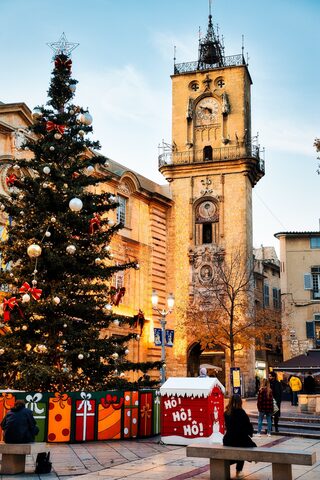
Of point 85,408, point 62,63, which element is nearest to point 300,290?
point 62,63

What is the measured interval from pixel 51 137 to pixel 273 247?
59.5 m

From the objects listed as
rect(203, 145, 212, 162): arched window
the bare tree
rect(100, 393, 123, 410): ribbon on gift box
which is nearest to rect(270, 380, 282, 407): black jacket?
rect(100, 393, 123, 410): ribbon on gift box

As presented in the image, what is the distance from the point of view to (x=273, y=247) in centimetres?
7569

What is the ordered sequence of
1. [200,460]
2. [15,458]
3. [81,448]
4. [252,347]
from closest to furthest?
[15,458] < [200,460] < [81,448] < [252,347]

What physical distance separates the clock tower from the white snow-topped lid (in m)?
21.8

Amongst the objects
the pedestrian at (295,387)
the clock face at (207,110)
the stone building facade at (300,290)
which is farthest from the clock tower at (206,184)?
the stone building facade at (300,290)

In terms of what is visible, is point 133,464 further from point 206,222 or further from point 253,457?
point 206,222

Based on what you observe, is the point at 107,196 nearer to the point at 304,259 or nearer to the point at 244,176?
the point at 244,176

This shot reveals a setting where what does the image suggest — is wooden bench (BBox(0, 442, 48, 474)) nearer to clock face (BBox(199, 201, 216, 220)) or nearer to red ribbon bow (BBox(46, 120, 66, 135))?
red ribbon bow (BBox(46, 120, 66, 135))

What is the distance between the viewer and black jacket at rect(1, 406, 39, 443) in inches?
443

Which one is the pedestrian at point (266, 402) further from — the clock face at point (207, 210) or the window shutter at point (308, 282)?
the window shutter at point (308, 282)

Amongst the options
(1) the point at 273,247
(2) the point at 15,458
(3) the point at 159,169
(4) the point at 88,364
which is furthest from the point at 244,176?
(1) the point at 273,247

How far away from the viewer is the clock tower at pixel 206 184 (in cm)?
3928

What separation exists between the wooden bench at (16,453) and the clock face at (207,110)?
33.2 metres
